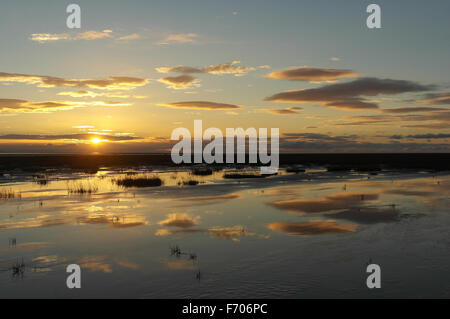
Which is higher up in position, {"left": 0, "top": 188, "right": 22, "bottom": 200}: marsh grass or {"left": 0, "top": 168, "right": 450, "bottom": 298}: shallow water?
{"left": 0, "top": 188, "right": 22, "bottom": 200}: marsh grass

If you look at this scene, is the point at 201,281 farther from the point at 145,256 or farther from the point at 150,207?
the point at 150,207

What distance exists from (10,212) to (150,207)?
30.3 feet

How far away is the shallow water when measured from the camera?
1197cm

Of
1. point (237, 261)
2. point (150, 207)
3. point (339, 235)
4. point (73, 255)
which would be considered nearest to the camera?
point (237, 261)

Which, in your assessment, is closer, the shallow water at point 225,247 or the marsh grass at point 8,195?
the shallow water at point 225,247

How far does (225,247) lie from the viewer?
650 inches

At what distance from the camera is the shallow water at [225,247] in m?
12.0

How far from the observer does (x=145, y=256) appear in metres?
15.3

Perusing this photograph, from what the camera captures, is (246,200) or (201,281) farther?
(246,200)

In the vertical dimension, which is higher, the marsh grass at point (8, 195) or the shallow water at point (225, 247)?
the marsh grass at point (8, 195)

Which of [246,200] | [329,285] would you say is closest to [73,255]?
[329,285]

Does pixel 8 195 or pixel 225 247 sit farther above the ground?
pixel 8 195

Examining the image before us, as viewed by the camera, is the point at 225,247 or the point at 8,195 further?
the point at 8,195

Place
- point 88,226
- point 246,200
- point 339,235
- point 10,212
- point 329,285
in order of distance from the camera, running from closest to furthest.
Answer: point 329,285 < point 339,235 < point 88,226 < point 10,212 < point 246,200
